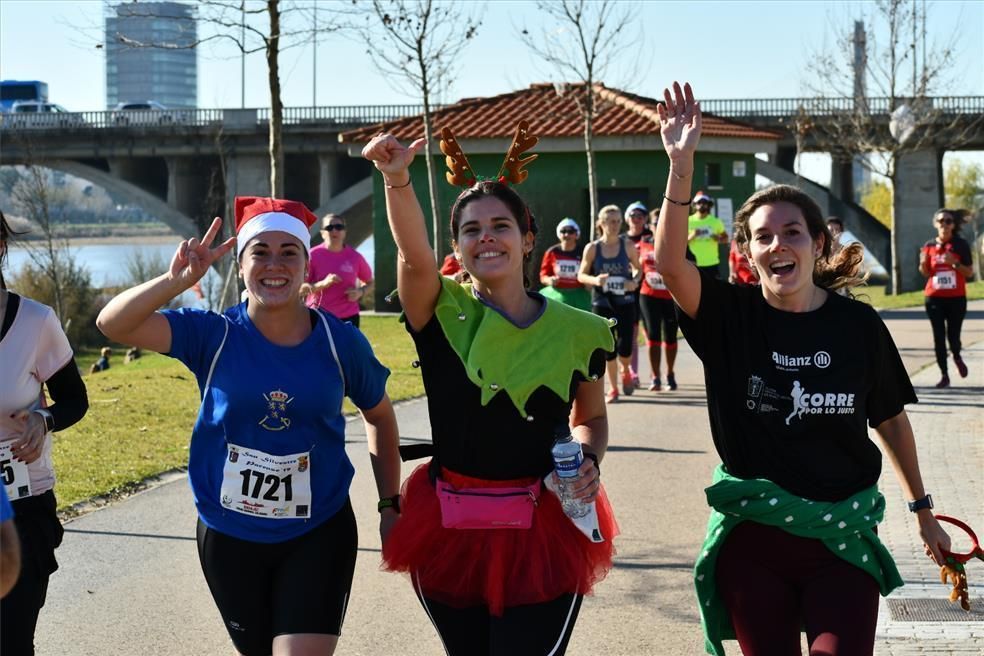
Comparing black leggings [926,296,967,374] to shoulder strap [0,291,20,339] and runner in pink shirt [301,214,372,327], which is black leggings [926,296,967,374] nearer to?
runner in pink shirt [301,214,372,327]

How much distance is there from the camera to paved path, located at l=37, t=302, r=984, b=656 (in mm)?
6188

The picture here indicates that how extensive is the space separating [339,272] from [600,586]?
7.02m

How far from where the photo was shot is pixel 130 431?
1289 centimetres

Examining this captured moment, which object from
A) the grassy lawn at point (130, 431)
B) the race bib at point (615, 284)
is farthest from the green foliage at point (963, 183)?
the race bib at point (615, 284)

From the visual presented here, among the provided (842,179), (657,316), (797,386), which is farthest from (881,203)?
(797,386)

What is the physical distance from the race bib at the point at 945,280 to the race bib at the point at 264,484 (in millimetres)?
12082

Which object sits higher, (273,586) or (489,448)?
(489,448)

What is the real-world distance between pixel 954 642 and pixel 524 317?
277cm

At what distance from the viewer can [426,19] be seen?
91.5ft

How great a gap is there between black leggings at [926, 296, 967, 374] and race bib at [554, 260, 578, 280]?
4.08 meters

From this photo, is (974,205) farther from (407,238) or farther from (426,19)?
(407,238)

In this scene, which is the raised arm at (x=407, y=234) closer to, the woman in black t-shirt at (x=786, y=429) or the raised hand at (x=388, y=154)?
the raised hand at (x=388, y=154)

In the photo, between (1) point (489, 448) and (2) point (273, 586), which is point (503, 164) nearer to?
(1) point (489, 448)

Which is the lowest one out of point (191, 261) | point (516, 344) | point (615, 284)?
point (516, 344)
